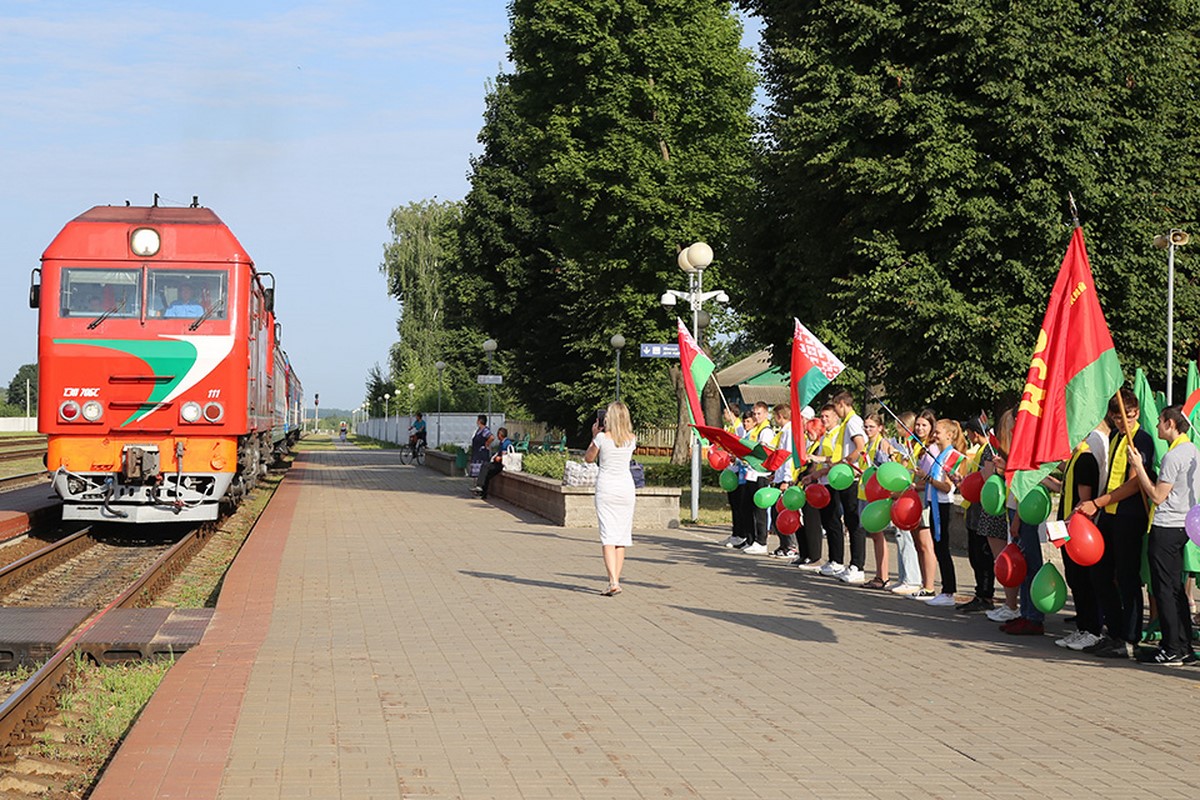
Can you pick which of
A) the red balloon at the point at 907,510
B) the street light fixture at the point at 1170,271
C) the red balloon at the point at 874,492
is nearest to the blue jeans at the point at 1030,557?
the red balloon at the point at 907,510

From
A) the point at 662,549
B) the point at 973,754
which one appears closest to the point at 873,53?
the point at 662,549

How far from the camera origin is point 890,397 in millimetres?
24656

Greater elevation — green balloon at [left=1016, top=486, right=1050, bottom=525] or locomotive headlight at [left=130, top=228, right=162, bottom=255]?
locomotive headlight at [left=130, top=228, right=162, bottom=255]

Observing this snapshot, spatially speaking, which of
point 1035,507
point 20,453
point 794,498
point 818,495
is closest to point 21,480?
point 20,453

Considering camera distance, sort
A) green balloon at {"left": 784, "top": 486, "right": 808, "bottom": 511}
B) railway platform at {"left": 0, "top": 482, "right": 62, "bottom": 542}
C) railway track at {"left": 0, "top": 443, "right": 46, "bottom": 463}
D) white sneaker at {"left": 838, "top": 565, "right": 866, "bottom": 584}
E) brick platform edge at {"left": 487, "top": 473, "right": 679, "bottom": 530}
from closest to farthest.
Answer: white sneaker at {"left": 838, "top": 565, "right": 866, "bottom": 584} < green balloon at {"left": 784, "top": 486, "right": 808, "bottom": 511} < railway platform at {"left": 0, "top": 482, "right": 62, "bottom": 542} < brick platform edge at {"left": 487, "top": 473, "right": 679, "bottom": 530} < railway track at {"left": 0, "top": 443, "right": 46, "bottom": 463}

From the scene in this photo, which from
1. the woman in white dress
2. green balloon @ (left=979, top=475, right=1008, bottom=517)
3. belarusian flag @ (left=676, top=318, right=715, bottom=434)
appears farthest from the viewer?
belarusian flag @ (left=676, top=318, right=715, bottom=434)

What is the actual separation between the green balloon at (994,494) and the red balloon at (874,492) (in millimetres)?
2222

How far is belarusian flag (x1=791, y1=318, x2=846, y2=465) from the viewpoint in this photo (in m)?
15.4

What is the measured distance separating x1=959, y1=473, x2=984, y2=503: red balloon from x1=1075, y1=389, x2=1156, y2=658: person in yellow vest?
1.79 m

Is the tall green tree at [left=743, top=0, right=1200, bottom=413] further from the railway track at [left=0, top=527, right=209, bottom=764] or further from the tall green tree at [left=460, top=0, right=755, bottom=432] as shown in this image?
the railway track at [left=0, top=527, right=209, bottom=764]

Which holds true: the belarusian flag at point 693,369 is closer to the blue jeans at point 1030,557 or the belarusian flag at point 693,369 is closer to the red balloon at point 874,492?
the red balloon at point 874,492

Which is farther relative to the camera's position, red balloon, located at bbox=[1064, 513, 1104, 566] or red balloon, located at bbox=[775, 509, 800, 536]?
red balloon, located at bbox=[775, 509, 800, 536]

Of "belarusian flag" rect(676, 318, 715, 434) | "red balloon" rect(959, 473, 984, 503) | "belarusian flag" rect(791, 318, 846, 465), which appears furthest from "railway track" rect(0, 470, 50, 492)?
"red balloon" rect(959, 473, 984, 503)

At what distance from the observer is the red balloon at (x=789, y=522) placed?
16.1 m
